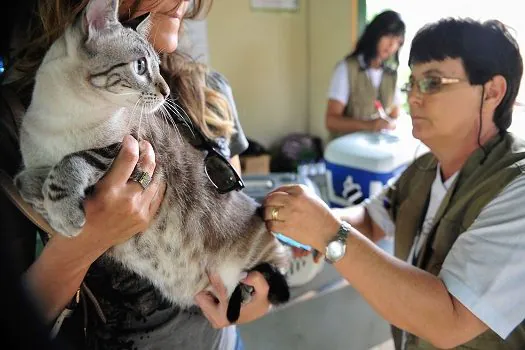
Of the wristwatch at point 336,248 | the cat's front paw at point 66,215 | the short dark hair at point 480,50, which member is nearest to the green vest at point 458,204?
the short dark hair at point 480,50

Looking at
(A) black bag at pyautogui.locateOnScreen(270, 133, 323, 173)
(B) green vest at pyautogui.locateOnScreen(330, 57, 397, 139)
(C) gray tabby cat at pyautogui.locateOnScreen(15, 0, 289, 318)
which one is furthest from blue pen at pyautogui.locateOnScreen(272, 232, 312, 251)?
(A) black bag at pyautogui.locateOnScreen(270, 133, 323, 173)

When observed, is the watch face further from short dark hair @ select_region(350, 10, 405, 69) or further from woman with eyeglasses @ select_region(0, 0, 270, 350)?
short dark hair @ select_region(350, 10, 405, 69)

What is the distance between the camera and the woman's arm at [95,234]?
63cm

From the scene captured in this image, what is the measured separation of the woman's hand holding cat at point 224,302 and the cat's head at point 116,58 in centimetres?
37

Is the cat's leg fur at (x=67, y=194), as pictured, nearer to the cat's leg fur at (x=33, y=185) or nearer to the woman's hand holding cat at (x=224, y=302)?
the cat's leg fur at (x=33, y=185)

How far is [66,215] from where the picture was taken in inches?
23.7

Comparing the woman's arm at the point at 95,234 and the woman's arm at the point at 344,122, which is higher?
the woman's arm at the point at 95,234

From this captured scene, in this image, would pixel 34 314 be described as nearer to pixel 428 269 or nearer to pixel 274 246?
pixel 274 246

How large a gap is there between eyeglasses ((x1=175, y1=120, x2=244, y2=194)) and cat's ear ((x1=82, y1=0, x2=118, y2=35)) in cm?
22

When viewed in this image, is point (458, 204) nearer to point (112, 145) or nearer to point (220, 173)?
point (220, 173)

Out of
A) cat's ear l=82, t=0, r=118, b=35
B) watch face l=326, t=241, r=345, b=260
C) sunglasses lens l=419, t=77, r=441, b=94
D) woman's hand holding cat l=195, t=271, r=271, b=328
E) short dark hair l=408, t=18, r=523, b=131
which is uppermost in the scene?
cat's ear l=82, t=0, r=118, b=35

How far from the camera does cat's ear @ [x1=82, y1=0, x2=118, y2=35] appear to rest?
60 centimetres

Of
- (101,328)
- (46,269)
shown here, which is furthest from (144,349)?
(46,269)

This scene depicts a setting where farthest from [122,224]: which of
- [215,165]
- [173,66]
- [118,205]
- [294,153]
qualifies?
[294,153]
